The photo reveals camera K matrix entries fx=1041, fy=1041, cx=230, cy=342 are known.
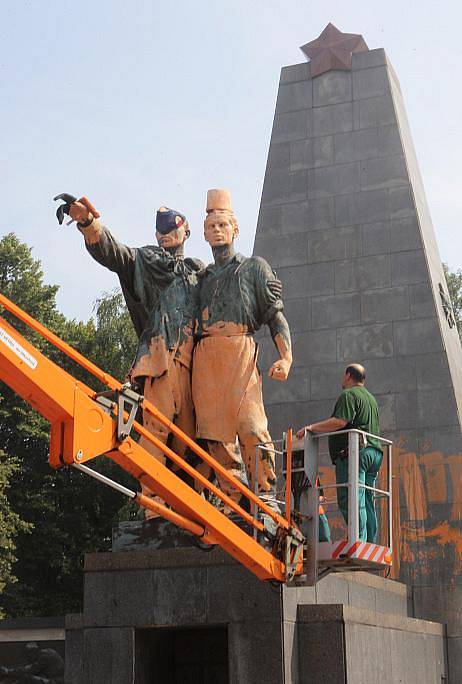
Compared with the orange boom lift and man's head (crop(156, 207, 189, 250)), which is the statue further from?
man's head (crop(156, 207, 189, 250))

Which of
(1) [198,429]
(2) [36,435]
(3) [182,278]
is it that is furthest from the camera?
(2) [36,435]

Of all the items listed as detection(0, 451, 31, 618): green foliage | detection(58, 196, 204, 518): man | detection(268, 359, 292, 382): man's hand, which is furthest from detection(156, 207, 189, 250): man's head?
detection(0, 451, 31, 618): green foliage

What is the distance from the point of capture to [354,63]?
52.8ft

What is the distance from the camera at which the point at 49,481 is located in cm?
2919

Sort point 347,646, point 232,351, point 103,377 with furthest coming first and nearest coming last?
point 232,351
point 347,646
point 103,377

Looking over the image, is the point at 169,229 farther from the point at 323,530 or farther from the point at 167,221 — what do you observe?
the point at 323,530

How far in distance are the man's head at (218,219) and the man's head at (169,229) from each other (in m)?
0.48

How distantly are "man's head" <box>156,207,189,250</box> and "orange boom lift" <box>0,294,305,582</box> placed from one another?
371 centimetres

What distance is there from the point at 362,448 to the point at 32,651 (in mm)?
4647

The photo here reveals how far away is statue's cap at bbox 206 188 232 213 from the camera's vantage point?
425 inches

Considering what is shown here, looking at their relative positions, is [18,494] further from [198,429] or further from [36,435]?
[198,429]

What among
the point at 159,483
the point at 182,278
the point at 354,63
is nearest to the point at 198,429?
the point at 182,278

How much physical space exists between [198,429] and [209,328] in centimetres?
105

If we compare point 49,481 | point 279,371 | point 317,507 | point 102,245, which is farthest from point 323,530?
point 49,481
